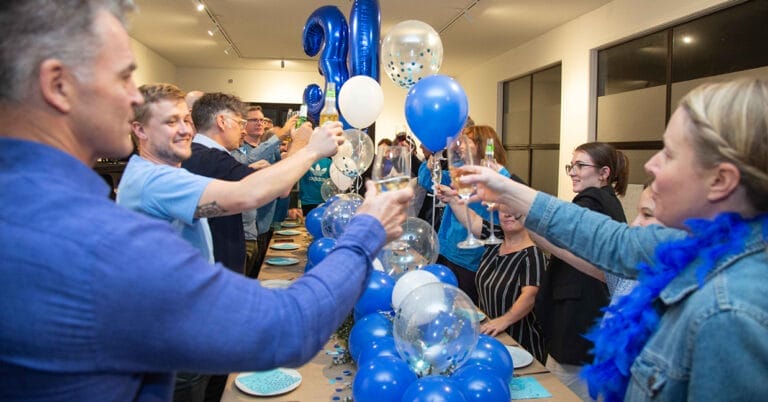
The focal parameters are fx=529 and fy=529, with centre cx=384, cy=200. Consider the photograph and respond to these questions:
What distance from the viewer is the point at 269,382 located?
1659 millimetres

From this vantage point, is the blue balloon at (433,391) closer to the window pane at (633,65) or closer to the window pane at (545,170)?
the window pane at (633,65)

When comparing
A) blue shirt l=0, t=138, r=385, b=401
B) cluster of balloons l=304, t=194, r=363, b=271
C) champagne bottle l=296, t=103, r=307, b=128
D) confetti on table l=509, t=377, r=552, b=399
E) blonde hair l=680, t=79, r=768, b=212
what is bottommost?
confetti on table l=509, t=377, r=552, b=399

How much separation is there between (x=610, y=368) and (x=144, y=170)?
4.86ft

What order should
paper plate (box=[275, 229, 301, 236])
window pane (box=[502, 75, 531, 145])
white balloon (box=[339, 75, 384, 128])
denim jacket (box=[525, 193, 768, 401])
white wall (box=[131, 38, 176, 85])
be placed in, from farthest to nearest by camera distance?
window pane (box=[502, 75, 531, 145]) → white wall (box=[131, 38, 176, 85]) → paper plate (box=[275, 229, 301, 236]) → white balloon (box=[339, 75, 384, 128]) → denim jacket (box=[525, 193, 768, 401])

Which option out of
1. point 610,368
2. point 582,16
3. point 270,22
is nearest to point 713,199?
point 610,368

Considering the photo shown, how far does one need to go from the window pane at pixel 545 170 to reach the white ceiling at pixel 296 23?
1.74 metres

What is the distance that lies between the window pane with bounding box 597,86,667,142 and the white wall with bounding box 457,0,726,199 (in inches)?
8.3

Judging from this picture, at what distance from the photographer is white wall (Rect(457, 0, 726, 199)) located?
511cm

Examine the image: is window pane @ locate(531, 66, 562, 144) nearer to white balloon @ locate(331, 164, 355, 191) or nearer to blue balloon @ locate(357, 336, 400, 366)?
white balloon @ locate(331, 164, 355, 191)

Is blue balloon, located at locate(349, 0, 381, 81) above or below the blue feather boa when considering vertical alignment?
above

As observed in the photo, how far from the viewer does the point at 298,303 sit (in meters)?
0.79

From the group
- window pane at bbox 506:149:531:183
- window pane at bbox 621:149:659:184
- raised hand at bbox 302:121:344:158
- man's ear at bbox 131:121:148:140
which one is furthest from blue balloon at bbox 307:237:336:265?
window pane at bbox 506:149:531:183

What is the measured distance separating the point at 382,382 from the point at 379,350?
0.66 ft

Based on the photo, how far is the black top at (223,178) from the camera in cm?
245
